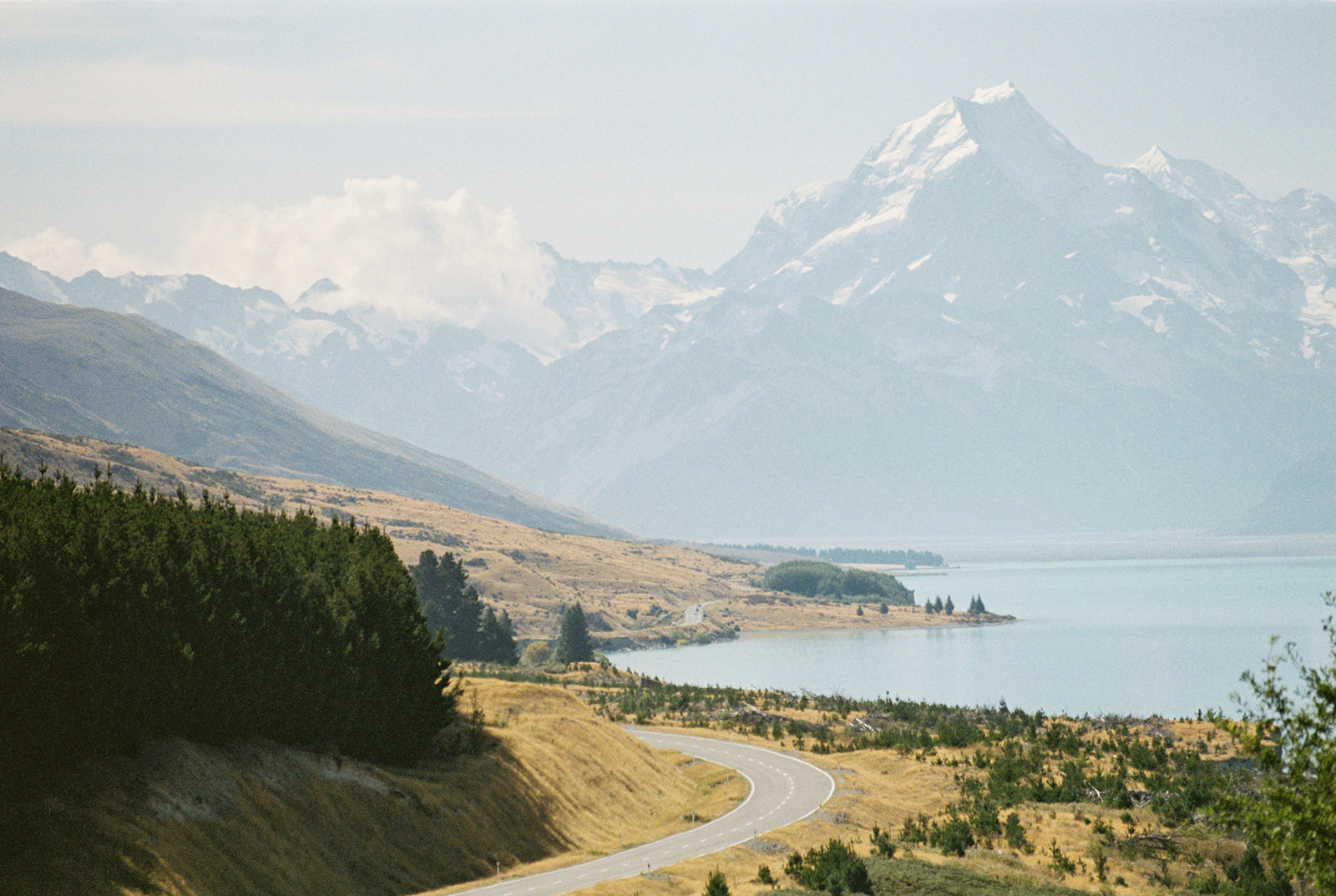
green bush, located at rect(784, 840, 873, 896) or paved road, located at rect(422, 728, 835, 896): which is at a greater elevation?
green bush, located at rect(784, 840, 873, 896)

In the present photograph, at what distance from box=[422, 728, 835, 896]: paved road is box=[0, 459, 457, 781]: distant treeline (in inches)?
421

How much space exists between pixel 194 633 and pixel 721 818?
Answer: 24.7m

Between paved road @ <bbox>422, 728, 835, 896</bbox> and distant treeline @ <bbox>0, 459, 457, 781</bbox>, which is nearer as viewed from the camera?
distant treeline @ <bbox>0, 459, 457, 781</bbox>

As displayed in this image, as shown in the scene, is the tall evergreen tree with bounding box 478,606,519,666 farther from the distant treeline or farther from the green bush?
the green bush

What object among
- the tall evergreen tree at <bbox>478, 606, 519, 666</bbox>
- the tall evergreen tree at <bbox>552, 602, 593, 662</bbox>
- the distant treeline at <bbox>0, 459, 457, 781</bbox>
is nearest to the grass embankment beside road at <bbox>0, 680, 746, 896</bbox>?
the distant treeline at <bbox>0, 459, 457, 781</bbox>

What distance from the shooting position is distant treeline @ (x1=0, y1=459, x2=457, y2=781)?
35312 millimetres

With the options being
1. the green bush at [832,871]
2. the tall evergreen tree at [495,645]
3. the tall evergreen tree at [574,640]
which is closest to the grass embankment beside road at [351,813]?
the green bush at [832,871]

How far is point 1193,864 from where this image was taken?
47.0 m

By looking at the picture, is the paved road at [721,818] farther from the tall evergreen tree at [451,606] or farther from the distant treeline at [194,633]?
the tall evergreen tree at [451,606]

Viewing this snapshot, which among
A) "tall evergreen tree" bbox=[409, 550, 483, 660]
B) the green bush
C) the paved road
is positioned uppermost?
"tall evergreen tree" bbox=[409, 550, 483, 660]

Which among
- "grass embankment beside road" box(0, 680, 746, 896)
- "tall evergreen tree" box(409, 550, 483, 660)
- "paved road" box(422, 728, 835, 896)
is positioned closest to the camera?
"grass embankment beside road" box(0, 680, 746, 896)

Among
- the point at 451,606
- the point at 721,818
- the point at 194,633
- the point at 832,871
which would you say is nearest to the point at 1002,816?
the point at 721,818

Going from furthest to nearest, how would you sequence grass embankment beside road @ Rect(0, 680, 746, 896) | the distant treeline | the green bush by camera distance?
the green bush, the distant treeline, grass embankment beside road @ Rect(0, 680, 746, 896)

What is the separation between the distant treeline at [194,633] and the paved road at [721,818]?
10.7 meters
